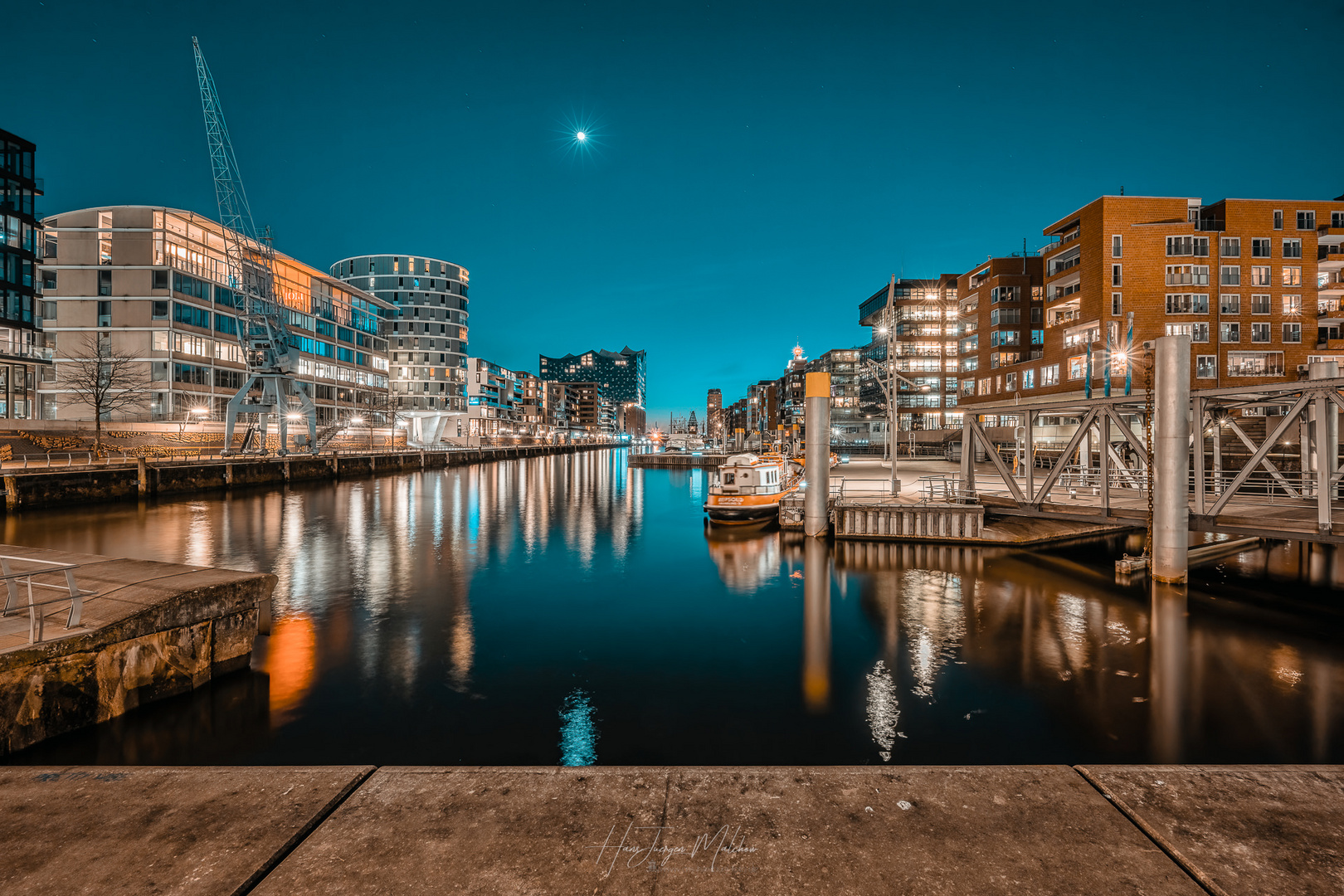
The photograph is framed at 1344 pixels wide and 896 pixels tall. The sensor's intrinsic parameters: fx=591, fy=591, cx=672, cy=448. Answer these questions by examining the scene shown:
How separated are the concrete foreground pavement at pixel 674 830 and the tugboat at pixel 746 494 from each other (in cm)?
2769

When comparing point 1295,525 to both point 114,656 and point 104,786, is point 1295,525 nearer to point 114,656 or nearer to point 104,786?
point 104,786

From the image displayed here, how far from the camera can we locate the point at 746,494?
33.2 m

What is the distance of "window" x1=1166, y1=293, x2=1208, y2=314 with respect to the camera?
54.9 meters

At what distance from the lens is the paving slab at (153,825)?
12.5ft

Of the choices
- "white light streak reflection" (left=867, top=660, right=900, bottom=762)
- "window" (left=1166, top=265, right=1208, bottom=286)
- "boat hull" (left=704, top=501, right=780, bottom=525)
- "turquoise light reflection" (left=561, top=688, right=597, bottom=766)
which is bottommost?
"white light streak reflection" (left=867, top=660, right=900, bottom=762)

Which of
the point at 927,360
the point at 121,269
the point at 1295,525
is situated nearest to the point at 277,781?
the point at 1295,525

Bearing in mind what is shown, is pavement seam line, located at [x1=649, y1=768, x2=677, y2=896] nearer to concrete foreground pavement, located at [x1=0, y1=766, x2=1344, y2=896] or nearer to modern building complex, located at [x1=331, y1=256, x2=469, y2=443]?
concrete foreground pavement, located at [x1=0, y1=766, x2=1344, y2=896]

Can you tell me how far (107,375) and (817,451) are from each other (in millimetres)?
79909

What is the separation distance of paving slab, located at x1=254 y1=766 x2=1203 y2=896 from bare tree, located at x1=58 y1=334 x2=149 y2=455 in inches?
3282

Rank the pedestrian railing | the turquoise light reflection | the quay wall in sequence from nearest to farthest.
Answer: the pedestrian railing → the turquoise light reflection → the quay wall

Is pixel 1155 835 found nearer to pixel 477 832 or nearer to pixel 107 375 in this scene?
pixel 477 832

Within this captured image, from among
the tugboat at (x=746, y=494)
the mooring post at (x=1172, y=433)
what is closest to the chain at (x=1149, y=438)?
the mooring post at (x=1172, y=433)

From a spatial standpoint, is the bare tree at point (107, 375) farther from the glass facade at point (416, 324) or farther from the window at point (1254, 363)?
the window at point (1254, 363)

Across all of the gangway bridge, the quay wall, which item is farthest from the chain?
the quay wall
